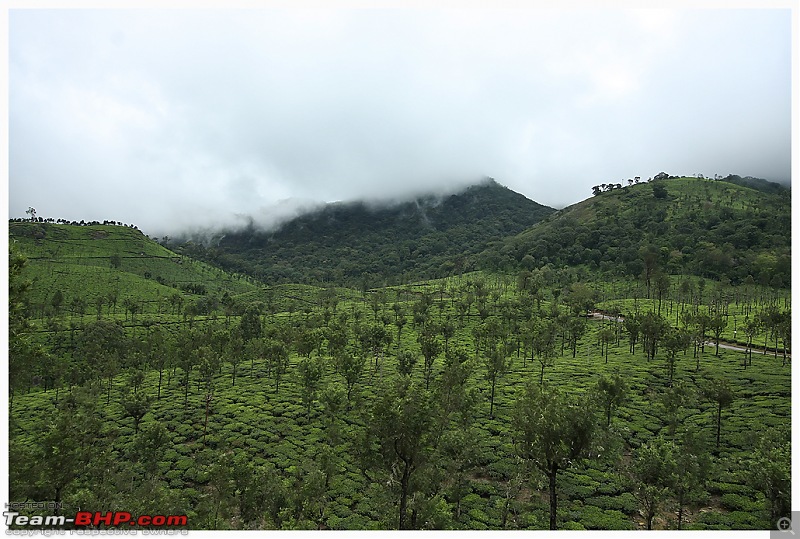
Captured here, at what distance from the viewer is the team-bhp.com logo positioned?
2602cm

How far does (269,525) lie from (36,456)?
17.9 meters

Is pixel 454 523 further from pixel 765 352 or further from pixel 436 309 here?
pixel 436 309

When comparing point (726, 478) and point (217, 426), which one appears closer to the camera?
point (726, 478)

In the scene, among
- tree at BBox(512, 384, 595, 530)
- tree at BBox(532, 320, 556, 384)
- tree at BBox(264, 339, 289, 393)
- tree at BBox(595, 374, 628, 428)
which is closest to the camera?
tree at BBox(512, 384, 595, 530)

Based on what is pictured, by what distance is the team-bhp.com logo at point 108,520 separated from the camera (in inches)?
1025

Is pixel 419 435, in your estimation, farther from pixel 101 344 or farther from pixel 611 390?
pixel 101 344

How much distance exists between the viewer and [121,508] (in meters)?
28.7

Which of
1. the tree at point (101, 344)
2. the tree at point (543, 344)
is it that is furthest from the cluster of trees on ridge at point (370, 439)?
the tree at point (543, 344)

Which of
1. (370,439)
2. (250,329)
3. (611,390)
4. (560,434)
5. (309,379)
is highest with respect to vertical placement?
(560,434)

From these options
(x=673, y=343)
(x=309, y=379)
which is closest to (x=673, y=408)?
(x=673, y=343)

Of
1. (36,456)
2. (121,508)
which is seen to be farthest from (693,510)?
(36,456)

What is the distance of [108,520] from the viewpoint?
2677 cm

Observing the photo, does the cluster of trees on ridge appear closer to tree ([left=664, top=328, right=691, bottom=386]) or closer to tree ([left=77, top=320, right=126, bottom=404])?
tree ([left=664, top=328, right=691, bottom=386])

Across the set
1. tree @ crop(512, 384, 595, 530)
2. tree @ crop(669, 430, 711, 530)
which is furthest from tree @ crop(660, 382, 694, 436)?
tree @ crop(512, 384, 595, 530)
